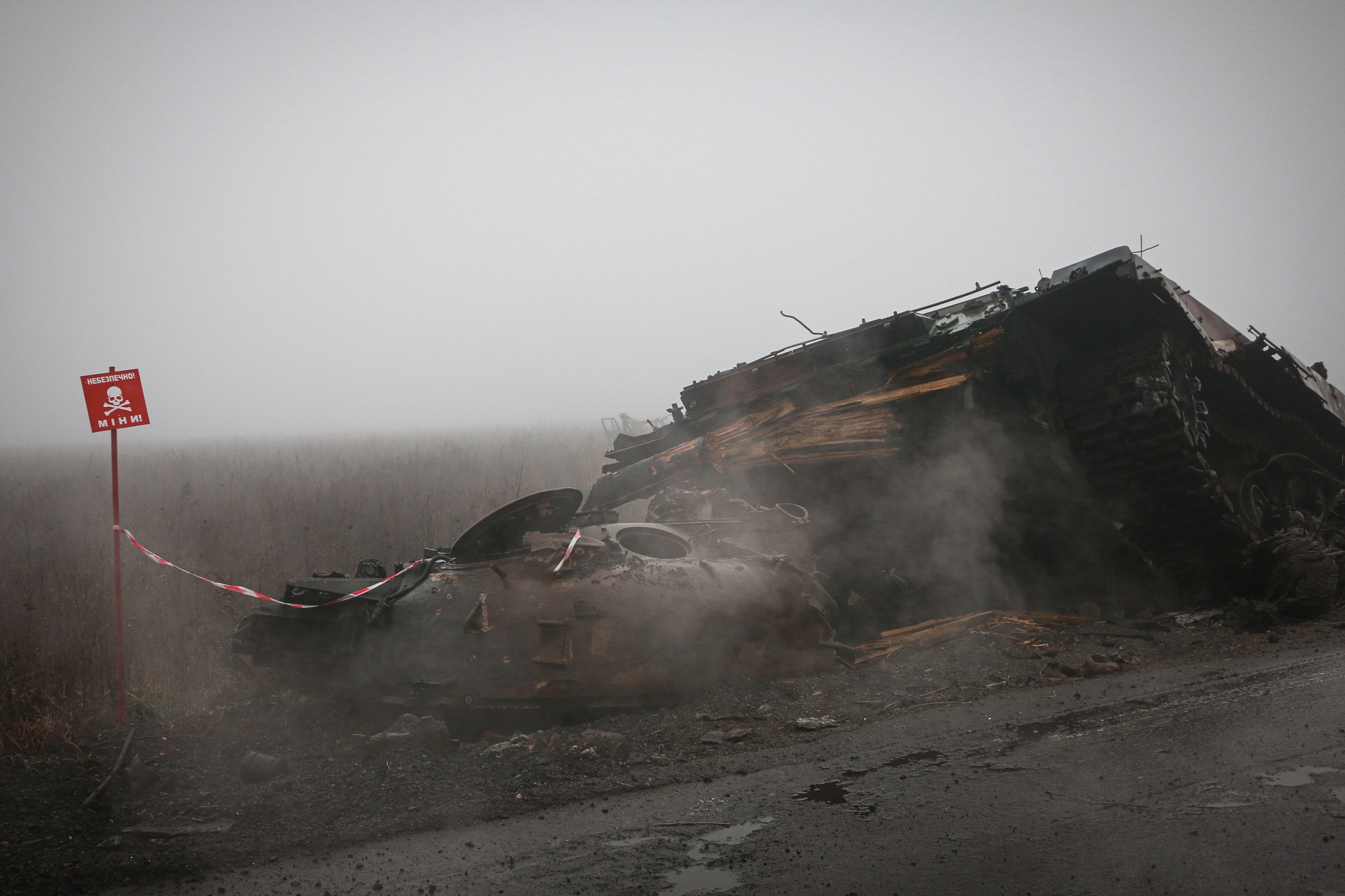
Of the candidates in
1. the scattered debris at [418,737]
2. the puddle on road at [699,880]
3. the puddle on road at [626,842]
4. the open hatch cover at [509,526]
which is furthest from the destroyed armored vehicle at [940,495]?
the puddle on road at [699,880]

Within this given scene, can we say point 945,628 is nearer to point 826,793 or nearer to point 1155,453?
point 1155,453

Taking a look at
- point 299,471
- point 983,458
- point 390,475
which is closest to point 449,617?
point 983,458

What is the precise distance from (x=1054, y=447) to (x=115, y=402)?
8.67 meters

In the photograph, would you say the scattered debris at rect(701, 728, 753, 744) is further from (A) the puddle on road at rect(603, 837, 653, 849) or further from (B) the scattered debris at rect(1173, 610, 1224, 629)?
(B) the scattered debris at rect(1173, 610, 1224, 629)

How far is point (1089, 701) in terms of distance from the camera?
192 inches

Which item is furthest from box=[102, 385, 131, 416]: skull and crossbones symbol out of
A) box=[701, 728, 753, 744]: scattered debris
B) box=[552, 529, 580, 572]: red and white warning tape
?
box=[701, 728, 753, 744]: scattered debris

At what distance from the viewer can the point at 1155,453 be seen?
7.40 metres

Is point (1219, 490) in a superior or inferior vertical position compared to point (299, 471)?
inferior

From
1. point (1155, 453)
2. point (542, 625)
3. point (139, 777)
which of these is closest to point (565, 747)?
point (542, 625)

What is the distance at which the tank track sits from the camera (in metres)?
7.29

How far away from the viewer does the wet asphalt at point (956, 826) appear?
9.21 feet

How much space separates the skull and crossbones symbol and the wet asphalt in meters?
3.65

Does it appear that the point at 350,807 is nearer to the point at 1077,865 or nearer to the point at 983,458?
the point at 1077,865

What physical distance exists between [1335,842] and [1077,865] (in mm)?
991
